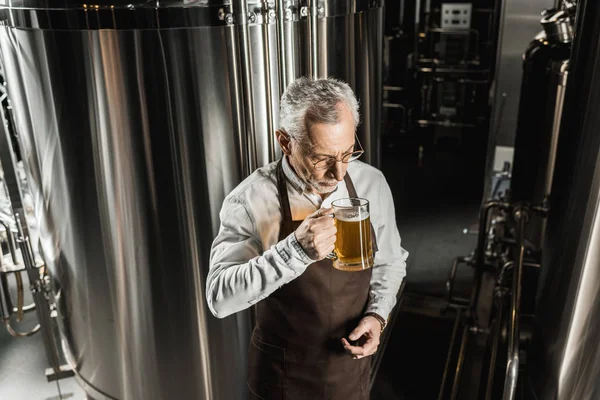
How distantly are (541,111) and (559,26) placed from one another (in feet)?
1.49

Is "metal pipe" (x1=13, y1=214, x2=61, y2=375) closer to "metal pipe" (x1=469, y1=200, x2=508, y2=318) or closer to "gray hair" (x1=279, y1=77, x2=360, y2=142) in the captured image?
"gray hair" (x1=279, y1=77, x2=360, y2=142)

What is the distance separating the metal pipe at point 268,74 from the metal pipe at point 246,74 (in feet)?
0.14

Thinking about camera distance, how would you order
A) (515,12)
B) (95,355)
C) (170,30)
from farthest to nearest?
(515,12), (95,355), (170,30)

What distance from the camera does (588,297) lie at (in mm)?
1688

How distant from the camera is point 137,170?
1.67m

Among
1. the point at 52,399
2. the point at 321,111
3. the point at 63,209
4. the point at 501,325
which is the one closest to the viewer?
the point at 321,111

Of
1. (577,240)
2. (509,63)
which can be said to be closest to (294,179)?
(577,240)

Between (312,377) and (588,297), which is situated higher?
(588,297)

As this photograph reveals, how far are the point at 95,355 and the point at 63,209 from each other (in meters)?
0.57

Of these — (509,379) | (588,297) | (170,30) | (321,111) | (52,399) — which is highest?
(170,30)

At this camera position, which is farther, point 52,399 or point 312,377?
point 52,399

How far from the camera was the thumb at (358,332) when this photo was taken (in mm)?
1575

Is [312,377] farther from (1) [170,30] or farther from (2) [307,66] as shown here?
(1) [170,30]

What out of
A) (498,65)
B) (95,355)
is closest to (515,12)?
(498,65)
